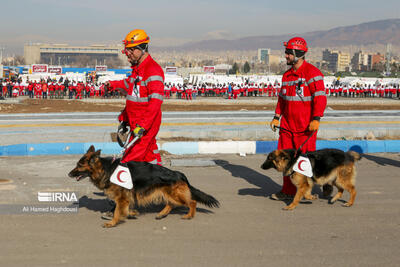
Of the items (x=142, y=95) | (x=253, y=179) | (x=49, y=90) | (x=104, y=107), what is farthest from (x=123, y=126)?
(x=49, y=90)

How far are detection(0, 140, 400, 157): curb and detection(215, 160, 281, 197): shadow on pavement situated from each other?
1.01 meters

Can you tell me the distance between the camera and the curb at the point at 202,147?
10.4m

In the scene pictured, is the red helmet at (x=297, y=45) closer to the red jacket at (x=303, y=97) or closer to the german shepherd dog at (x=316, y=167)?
the red jacket at (x=303, y=97)

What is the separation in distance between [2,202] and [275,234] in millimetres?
3577

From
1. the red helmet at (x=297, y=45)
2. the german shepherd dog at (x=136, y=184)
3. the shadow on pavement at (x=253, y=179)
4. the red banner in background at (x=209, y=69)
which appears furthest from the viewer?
the red banner in background at (x=209, y=69)

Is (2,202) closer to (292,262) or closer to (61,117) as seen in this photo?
(292,262)

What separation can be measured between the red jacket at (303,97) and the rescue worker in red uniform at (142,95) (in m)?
1.88

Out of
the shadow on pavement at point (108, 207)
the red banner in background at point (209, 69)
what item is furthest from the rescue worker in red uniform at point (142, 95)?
the red banner in background at point (209, 69)

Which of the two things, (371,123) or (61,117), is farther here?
(61,117)

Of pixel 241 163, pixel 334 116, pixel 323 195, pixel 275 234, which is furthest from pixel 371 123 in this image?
pixel 275 234

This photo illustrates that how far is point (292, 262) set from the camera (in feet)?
14.6

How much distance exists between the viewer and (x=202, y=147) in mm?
10938

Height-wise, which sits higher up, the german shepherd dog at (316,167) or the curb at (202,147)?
the german shepherd dog at (316,167)

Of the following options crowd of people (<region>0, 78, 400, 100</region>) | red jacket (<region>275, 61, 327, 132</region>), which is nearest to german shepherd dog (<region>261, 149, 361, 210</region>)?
red jacket (<region>275, 61, 327, 132</region>)
